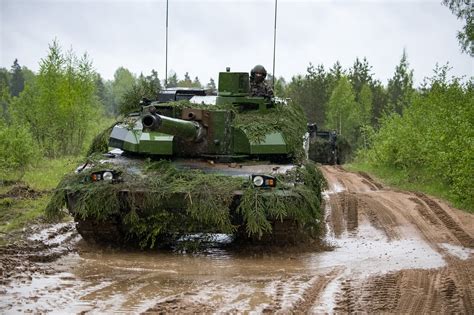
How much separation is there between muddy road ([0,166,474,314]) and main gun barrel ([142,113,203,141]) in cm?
155

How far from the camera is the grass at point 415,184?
1401cm

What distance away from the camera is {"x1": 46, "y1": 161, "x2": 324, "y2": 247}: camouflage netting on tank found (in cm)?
835

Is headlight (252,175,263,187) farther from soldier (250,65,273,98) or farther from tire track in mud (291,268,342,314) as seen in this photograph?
soldier (250,65,273,98)

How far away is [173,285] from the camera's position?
6.87 metres

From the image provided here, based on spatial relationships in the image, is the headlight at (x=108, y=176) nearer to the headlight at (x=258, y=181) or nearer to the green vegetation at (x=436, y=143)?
the headlight at (x=258, y=181)

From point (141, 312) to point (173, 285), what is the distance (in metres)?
1.16

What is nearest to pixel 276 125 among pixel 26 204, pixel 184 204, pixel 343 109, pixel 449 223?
pixel 184 204

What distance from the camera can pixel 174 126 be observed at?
→ 863 cm

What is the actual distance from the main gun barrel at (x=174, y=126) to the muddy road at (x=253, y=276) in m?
1.55

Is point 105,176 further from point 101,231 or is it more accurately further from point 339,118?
point 339,118

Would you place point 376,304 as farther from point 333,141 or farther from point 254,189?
point 333,141

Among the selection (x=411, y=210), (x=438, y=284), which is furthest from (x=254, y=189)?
(x=411, y=210)

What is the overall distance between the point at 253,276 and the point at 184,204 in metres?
1.50

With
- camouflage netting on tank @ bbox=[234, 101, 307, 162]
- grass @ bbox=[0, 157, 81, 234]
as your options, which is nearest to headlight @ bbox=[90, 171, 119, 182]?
grass @ bbox=[0, 157, 81, 234]
